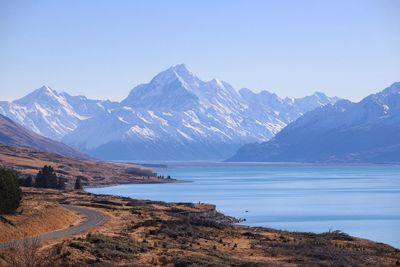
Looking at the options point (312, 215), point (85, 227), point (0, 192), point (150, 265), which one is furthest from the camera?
point (312, 215)

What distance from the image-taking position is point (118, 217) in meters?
81.0

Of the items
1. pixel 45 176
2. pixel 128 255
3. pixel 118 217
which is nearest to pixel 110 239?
pixel 128 255

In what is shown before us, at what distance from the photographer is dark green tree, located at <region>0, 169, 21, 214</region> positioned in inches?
2406

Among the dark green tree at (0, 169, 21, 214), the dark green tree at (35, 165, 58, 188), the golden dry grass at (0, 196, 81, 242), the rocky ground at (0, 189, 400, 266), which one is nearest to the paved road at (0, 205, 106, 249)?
the golden dry grass at (0, 196, 81, 242)

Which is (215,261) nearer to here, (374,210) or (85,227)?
(85,227)

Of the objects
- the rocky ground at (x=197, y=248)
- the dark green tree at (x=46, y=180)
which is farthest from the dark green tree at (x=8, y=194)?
the dark green tree at (x=46, y=180)

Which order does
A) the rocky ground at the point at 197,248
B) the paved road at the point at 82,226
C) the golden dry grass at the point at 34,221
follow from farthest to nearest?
1. the golden dry grass at the point at 34,221
2. the paved road at the point at 82,226
3. the rocky ground at the point at 197,248

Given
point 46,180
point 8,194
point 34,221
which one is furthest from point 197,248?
point 46,180

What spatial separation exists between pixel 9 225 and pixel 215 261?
1653 cm

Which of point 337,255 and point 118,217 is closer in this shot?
point 337,255

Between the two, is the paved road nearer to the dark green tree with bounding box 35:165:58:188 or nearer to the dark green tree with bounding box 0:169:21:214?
the dark green tree with bounding box 0:169:21:214

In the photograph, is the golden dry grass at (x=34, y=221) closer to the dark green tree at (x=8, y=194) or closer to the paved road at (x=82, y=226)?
the dark green tree at (x=8, y=194)

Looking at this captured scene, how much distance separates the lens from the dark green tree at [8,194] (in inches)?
2406

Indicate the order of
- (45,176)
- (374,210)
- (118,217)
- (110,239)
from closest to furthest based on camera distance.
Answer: (110,239) → (118,217) → (374,210) → (45,176)
